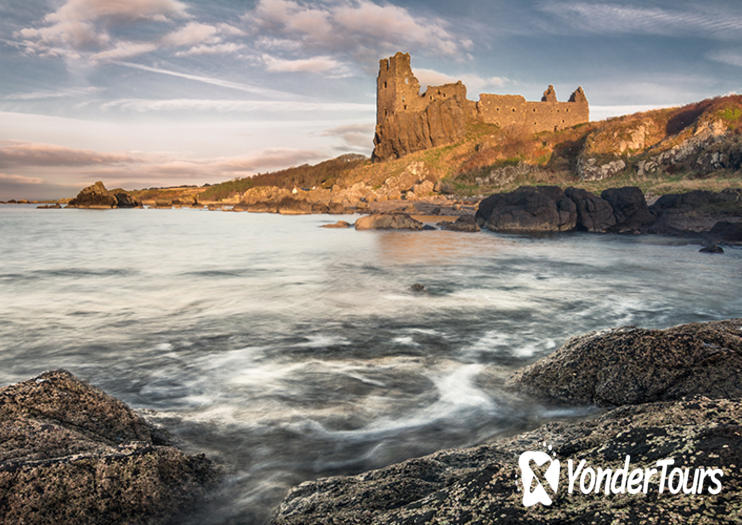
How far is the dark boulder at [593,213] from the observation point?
27.9 metres

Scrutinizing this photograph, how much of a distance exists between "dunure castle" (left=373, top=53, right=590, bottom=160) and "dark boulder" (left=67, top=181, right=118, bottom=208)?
154 feet

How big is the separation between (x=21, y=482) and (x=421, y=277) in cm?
1159

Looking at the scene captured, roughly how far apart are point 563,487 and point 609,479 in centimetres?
17

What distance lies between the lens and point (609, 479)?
1.79 metres

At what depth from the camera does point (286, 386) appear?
5332 mm

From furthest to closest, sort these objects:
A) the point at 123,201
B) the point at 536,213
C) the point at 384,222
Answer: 1. the point at 123,201
2. the point at 384,222
3. the point at 536,213

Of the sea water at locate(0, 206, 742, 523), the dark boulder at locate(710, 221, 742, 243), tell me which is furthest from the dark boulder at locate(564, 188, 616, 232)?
the sea water at locate(0, 206, 742, 523)

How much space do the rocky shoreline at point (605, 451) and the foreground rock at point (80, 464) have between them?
2.25 ft

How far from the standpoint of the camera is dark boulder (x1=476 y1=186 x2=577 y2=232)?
2825 cm

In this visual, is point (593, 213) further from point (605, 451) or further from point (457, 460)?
point (605, 451)

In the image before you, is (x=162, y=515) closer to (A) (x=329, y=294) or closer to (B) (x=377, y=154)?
(A) (x=329, y=294)

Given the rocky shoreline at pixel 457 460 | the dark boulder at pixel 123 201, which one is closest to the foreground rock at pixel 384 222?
the rocky shoreline at pixel 457 460

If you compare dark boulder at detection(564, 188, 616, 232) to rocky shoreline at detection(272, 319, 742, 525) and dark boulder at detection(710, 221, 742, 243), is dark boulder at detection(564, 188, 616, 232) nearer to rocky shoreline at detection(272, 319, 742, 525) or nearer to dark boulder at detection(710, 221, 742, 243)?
dark boulder at detection(710, 221, 742, 243)

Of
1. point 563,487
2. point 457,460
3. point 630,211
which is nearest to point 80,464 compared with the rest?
point 457,460
